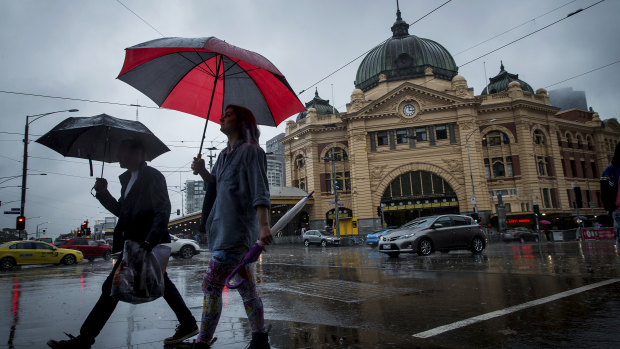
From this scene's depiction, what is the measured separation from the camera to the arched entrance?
39.7 meters

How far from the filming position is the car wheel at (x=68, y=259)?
1894 centimetres

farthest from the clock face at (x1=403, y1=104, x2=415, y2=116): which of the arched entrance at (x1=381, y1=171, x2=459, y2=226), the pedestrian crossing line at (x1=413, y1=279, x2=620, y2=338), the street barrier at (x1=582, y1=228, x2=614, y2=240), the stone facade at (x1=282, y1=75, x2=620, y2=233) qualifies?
the pedestrian crossing line at (x1=413, y1=279, x2=620, y2=338)

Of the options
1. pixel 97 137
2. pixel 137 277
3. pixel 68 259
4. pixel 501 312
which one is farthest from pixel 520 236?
pixel 137 277

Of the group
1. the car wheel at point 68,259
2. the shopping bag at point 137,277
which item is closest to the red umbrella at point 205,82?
the shopping bag at point 137,277

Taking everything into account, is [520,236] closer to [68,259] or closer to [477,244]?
[477,244]

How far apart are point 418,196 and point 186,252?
27.2 m

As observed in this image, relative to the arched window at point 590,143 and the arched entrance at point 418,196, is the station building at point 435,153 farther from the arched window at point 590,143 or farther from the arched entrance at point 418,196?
the arched window at point 590,143

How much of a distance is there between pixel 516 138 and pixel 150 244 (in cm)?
4471

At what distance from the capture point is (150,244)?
10.6 feet

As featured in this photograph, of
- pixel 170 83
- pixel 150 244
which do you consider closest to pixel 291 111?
pixel 170 83

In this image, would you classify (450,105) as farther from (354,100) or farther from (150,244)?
(150,244)

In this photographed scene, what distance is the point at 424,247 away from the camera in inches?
528

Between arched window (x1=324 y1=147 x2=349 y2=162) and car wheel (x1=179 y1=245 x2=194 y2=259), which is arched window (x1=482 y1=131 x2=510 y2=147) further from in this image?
car wheel (x1=179 y1=245 x2=194 y2=259)

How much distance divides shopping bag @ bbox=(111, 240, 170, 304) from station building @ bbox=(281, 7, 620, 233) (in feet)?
115
